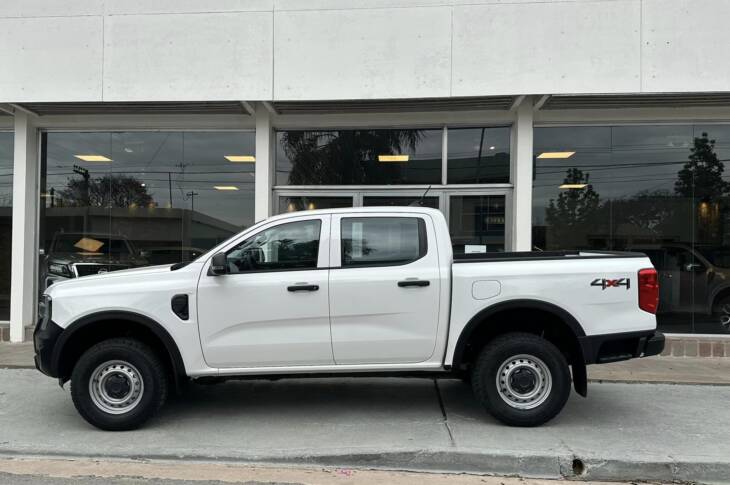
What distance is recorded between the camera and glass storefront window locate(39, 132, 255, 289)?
921 centimetres

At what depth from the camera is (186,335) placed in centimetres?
493

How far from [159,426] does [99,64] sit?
220 inches

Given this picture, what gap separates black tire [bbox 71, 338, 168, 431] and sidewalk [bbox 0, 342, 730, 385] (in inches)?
124

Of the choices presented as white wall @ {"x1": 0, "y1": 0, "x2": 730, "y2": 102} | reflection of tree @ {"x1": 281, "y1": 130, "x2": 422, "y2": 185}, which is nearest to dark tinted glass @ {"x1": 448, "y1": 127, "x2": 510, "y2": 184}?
reflection of tree @ {"x1": 281, "y1": 130, "x2": 422, "y2": 185}

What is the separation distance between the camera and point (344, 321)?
496 cm

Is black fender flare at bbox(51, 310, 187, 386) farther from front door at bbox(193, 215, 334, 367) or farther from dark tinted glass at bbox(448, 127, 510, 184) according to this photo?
dark tinted glass at bbox(448, 127, 510, 184)

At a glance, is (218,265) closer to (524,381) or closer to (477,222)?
(524,381)

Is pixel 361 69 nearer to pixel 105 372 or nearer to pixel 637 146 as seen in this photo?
pixel 637 146

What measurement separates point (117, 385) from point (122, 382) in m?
0.05

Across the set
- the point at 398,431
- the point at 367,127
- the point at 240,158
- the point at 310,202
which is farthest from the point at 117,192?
the point at 398,431

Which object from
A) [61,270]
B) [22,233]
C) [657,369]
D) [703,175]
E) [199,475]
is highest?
[703,175]

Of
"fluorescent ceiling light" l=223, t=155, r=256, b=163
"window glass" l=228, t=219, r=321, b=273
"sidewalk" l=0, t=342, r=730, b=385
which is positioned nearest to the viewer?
"window glass" l=228, t=219, r=321, b=273

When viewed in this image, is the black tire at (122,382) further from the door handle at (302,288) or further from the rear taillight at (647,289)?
the rear taillight at (647,289)

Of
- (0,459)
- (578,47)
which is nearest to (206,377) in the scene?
(0,459)
